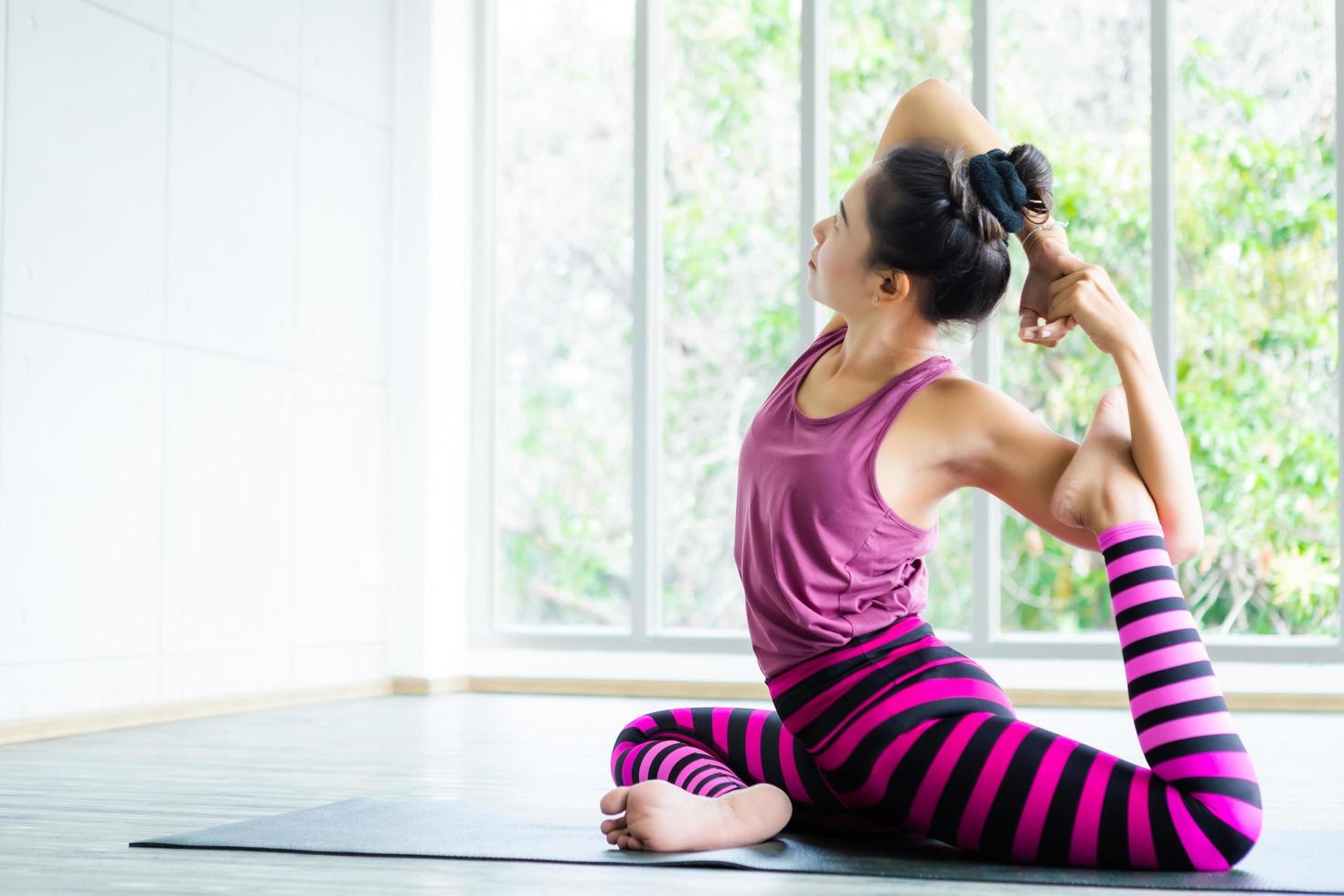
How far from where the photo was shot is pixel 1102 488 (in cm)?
153

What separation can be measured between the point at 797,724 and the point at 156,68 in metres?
2.63

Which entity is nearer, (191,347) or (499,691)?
(191,347)

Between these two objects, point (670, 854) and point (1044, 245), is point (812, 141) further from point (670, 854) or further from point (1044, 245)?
point (670, 854)

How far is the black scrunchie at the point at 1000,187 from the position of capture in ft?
5.15

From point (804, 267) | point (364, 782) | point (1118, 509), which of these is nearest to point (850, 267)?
point (1118, 509)

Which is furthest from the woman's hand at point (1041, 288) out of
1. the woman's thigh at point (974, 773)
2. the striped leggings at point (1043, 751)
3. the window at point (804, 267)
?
the window at point (804, 267)

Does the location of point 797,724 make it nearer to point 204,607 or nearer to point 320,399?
point 204,607

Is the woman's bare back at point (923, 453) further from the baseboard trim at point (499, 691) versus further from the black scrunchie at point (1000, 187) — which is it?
the baseboard trim at point (499, 691)

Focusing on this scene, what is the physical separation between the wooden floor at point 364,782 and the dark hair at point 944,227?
24.5 inches

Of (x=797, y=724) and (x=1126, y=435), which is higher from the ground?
Answer: (x=1126, y=435)

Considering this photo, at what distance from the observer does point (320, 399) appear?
4176 mm

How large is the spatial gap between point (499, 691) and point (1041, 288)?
322 centimetres

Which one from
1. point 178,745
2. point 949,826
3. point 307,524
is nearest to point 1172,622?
point 949,826

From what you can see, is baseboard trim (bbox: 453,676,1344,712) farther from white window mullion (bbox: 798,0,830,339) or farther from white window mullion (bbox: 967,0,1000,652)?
white window mullion (bbox: 798,0,830,339)
